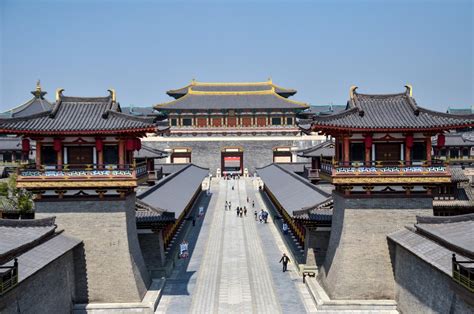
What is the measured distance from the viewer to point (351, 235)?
2186 cm

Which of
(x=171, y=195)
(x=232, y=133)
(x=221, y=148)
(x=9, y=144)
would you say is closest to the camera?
(x=171, y=195)

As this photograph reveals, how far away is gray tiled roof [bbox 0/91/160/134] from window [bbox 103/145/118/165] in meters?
1.30

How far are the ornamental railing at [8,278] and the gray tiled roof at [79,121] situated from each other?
7.50m

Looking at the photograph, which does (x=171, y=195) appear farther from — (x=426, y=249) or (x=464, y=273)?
(x=464, y=273)

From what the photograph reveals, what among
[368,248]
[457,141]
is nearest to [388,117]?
[368,248]

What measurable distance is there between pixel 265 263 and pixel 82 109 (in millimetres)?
14635

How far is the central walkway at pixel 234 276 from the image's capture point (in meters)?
22.9

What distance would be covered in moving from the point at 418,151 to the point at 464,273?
8381 millimetres

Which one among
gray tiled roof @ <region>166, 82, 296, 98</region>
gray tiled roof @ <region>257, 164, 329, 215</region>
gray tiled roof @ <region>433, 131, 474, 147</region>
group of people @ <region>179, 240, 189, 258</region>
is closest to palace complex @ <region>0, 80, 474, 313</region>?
group of people @ <region>179, 240, 189, 258</region>

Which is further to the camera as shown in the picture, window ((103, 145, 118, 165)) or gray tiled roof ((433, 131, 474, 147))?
gray tiled roof ((433, 131, 474, 147))

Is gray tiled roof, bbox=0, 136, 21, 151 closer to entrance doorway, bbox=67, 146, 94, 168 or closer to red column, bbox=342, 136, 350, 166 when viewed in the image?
entrance doorway, bbox=67, 146, 94, 168

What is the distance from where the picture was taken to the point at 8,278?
14906 millimetres

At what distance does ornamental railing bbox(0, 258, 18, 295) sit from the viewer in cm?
1424

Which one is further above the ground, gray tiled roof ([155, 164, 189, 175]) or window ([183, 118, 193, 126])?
window ([183, 118, 193, 126])
